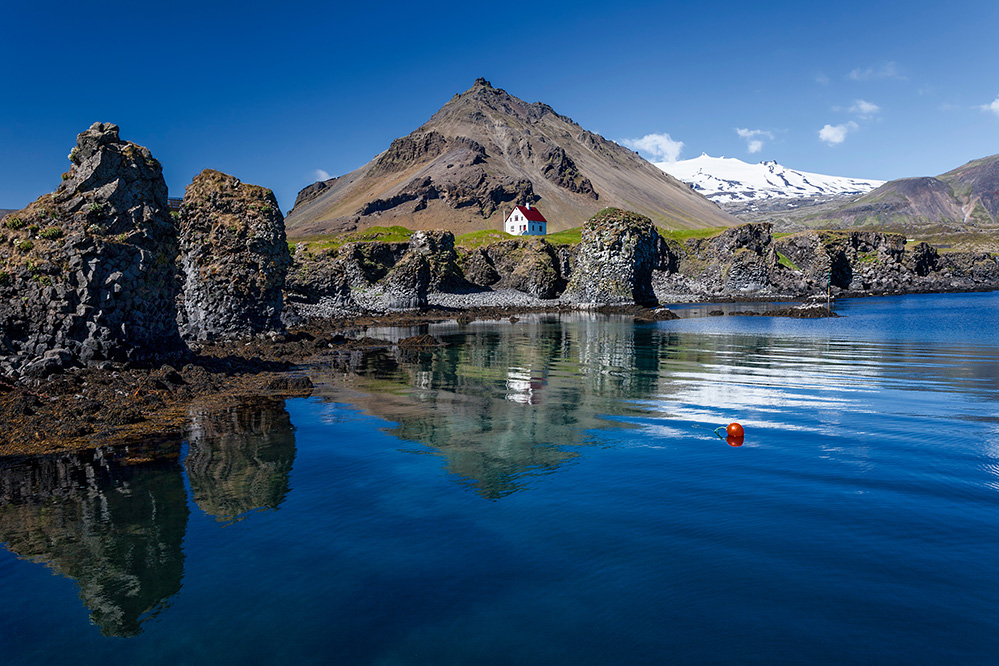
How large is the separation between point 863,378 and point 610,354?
17495 mm

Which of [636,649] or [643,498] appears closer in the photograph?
[636,649]

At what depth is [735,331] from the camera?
61.0 metres

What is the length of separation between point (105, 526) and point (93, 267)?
18.9 metres

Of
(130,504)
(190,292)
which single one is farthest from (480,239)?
(130,504)

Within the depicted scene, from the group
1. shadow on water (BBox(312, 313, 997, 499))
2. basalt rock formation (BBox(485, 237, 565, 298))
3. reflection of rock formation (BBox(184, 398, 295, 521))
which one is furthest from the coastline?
basalt rock formation (BBox(485, 237, 565, 298))

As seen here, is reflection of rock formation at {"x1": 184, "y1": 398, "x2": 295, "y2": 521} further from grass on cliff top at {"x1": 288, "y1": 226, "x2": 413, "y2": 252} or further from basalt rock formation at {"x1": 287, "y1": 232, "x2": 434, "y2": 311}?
grass on cliff top at {"x1": 288, "y1": 226, "x2": 413, "y2": 252}

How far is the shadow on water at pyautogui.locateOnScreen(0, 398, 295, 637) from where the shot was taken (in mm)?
10539

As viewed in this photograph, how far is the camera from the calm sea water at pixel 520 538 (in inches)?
351

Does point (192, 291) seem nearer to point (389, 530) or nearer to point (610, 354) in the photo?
point (610, 354)

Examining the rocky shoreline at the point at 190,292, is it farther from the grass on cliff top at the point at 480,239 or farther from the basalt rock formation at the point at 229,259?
the grass on cliff top at the point at 480,239

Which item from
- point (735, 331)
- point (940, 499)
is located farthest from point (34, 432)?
point (735, 331)

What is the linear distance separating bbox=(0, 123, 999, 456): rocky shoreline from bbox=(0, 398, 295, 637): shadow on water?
9.32ft

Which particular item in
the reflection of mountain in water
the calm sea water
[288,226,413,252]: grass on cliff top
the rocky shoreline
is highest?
[288,226,413,252]: grass on cliff top

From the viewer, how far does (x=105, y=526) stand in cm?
1288
